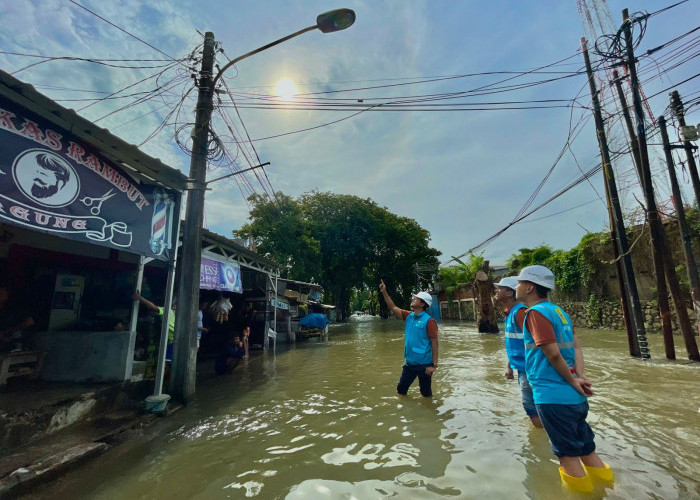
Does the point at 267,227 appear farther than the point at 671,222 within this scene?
A: Yes

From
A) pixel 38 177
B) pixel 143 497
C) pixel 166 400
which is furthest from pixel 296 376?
pixel 38 177

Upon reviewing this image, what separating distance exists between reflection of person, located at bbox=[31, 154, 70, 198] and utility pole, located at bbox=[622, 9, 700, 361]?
43.4ft

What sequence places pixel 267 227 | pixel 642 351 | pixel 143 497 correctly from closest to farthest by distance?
pixel 143 497, pixel 642 351, pixel 267 227

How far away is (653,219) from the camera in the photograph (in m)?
9.18

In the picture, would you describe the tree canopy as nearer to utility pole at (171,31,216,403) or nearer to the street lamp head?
utility pole at (171,31,216,403)

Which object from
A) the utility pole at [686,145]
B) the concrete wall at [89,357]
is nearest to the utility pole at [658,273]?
the utility pole at [686,145]

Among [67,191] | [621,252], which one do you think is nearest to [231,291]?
[67,191]

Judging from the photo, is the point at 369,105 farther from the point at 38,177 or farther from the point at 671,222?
the point at 671,222

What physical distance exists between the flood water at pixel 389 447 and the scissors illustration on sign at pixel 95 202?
3028 millimetres

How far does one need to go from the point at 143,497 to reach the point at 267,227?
70.0 ft

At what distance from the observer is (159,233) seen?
17.8 feet

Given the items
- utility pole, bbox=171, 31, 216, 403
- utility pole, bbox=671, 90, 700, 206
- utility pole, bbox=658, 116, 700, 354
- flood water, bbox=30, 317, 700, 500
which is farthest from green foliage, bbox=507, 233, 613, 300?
utility pole, bbox=171, 31, 216, 403

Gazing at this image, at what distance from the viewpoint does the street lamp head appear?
560 centimetres

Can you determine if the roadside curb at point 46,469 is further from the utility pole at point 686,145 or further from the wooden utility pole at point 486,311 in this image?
the wooden utility pole at point 486,311
